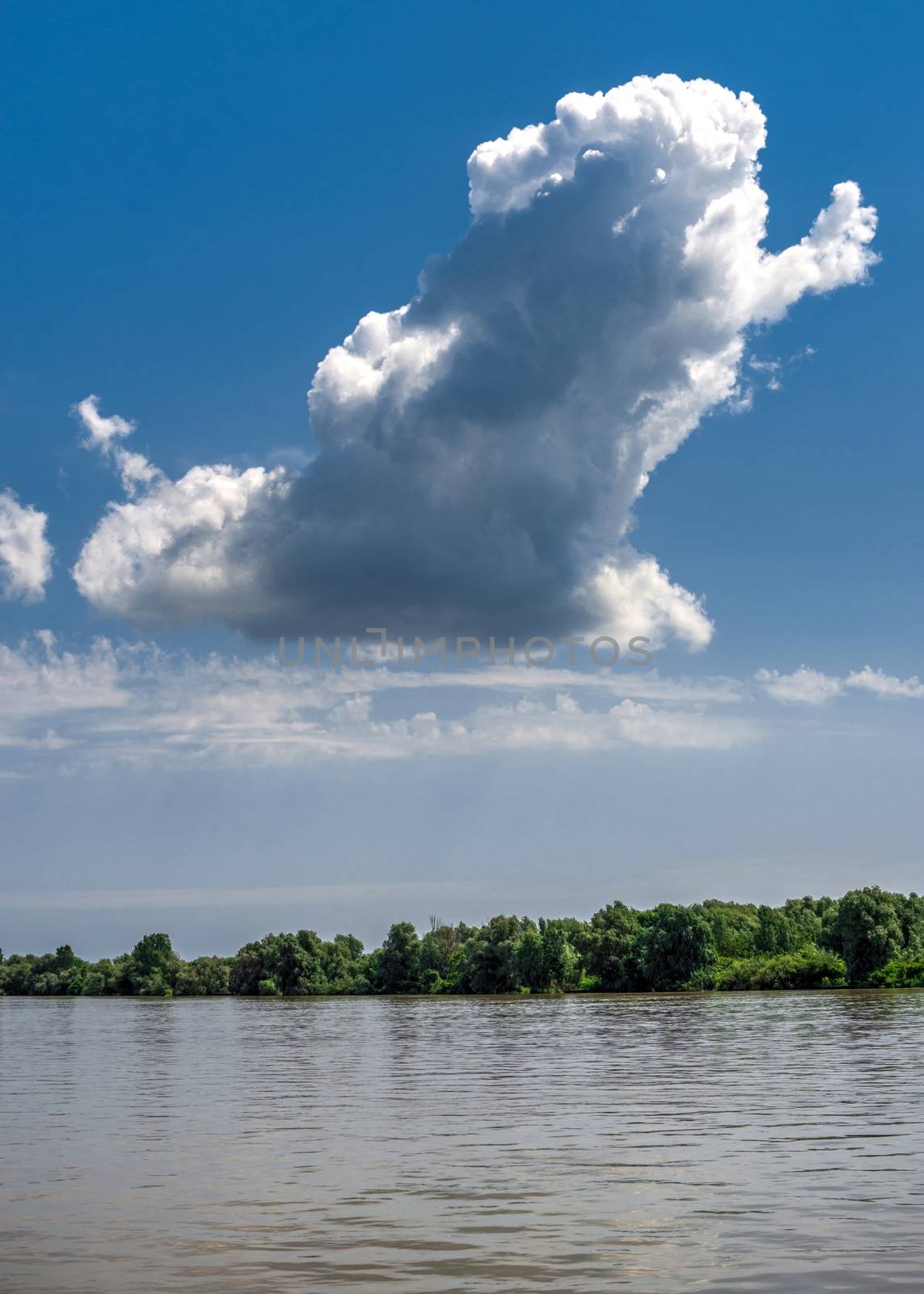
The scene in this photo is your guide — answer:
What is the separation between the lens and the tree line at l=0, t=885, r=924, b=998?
427ft

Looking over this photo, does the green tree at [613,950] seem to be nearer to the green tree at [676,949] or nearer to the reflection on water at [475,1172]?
the green tree at [676,949]

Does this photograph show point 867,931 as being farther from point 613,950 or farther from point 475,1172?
point 475,1172

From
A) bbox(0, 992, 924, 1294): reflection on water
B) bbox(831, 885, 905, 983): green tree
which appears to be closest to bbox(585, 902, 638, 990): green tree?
bbox(831, 885, 905, 983): green tree

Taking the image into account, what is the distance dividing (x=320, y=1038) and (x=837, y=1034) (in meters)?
33.2

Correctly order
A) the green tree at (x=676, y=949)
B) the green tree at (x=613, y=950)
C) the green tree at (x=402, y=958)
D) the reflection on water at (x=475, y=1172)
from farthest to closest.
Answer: the green tree at (x=402, y=958) < the green tree at (x=613, y=950) < the green tree at (x=676, y=949) < the reflection on water at (x=475, y=1172)

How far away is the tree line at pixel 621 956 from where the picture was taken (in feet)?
427

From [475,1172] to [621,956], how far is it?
13386 centimetres

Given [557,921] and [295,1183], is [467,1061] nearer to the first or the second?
[295,1183]

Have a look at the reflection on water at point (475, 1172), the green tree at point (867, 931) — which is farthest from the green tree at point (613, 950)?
the reflection on water at point (475, 1172)

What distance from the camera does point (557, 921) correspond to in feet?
580

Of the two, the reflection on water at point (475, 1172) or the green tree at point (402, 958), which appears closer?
the reflection on water at point (475, 1172)

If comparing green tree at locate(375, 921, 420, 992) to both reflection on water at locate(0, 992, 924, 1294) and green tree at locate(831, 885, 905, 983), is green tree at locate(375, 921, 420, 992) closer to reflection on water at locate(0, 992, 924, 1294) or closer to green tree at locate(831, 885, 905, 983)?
green tree at locate(831, 885, 905, 983)

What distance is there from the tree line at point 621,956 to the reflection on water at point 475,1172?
75.4 metres

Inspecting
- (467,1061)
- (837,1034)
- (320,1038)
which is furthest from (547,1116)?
(320,1038)
